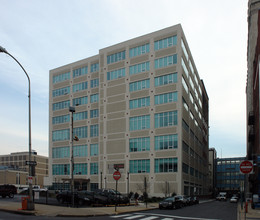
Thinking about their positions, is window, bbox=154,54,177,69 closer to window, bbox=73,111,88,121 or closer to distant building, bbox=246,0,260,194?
distant building, bbox=246,0,260,194

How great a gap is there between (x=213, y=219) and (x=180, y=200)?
46.8 feet

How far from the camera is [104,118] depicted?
7075 centimetres

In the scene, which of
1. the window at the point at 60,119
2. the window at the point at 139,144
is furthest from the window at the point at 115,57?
the window at the point at 60,119

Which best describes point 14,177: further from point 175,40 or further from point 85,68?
point 175,40

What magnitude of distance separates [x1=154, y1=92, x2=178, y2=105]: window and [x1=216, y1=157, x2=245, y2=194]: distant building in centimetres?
9853

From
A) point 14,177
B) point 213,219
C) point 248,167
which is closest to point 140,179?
point 213,219

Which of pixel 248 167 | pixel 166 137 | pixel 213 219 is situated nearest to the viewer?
pixel 248 167

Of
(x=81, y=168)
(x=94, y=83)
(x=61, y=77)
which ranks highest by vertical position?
(x=61, y=77)

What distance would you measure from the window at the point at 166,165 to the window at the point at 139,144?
140 inches

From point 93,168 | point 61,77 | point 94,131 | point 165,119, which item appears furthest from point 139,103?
point 61,77

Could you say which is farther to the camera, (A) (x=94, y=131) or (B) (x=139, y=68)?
(A) (x=94, y=131)

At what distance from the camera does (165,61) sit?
63.2 meters

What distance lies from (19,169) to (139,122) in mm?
103426

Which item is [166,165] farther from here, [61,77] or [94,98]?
[61,77]
